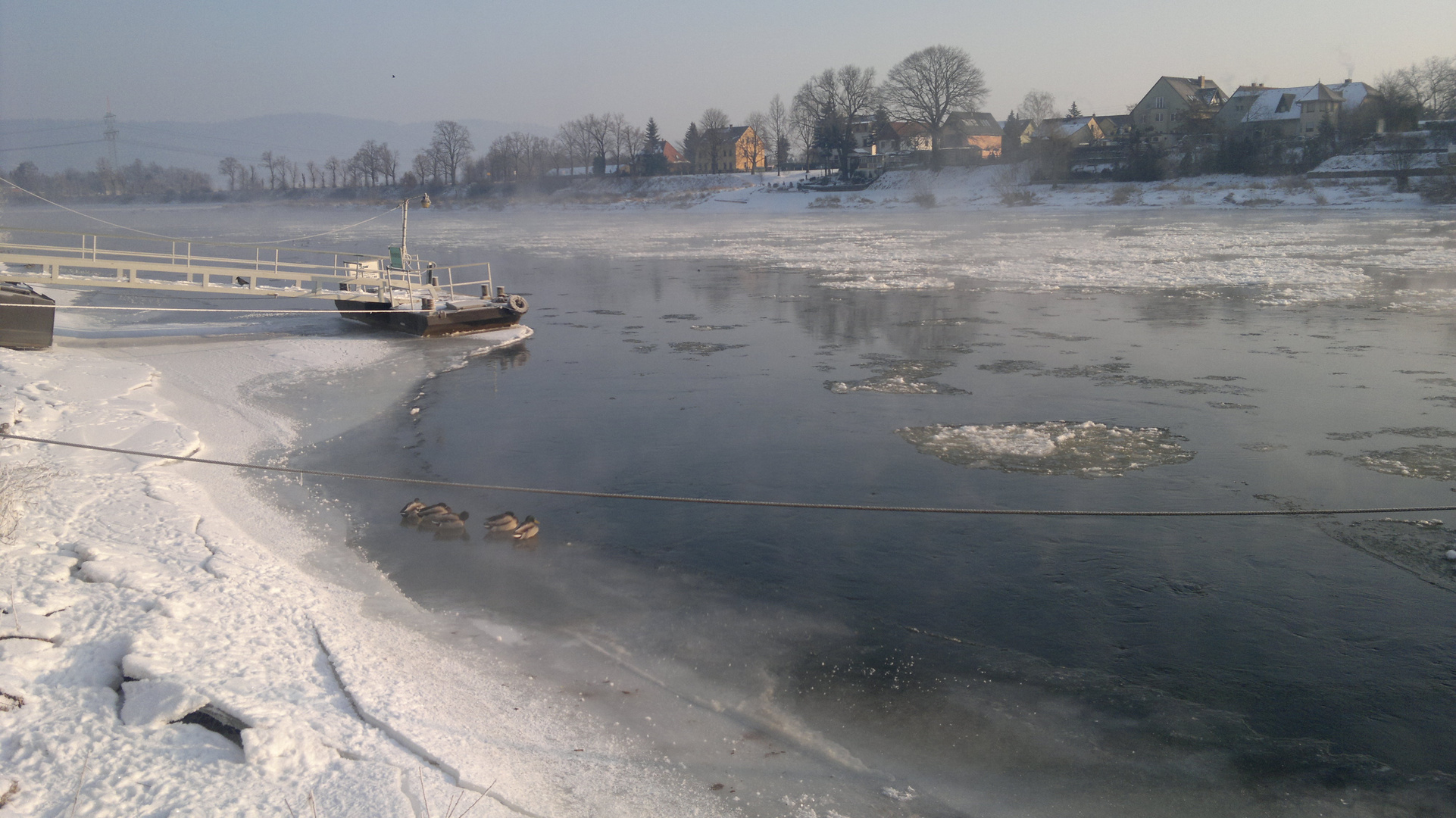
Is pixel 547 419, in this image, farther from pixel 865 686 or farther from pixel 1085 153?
pixel 1085 153

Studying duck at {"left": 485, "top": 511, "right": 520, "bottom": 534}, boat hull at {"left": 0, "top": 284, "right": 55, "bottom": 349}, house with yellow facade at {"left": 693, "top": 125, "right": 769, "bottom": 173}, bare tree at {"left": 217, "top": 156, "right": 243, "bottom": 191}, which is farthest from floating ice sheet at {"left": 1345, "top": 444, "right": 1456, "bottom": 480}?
bare tree at {"left": 217, "top": 156, "right": 243, "bottom": 191}

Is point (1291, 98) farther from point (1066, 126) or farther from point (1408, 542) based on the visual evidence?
point (1408, 542)

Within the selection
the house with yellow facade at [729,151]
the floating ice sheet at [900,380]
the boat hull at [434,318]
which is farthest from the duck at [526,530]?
the house with yellow facade at [729,151]

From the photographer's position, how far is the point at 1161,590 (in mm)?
6930

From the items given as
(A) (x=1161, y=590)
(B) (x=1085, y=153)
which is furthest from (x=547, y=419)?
(B) (x=1085, y=153)

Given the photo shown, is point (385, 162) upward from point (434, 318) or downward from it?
upward

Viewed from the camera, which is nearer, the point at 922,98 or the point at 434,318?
the point at 434,318

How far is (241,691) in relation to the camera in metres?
4.90

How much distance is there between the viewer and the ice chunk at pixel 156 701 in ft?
14.9

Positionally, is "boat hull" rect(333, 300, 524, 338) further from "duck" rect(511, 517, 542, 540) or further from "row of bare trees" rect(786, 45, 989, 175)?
"row of bare trees" rect(786, 45, 989, 175)

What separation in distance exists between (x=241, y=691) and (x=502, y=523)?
349 centimetres

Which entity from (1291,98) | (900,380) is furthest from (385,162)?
(900,380)

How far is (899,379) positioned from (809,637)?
7936 millimetres

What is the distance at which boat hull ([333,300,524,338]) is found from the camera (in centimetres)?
1933
